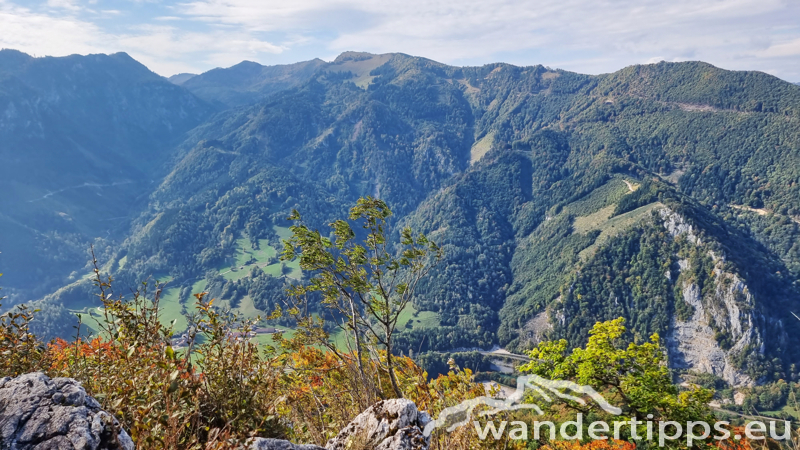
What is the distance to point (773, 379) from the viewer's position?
166 m

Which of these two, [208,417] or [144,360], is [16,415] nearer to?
[144,360]

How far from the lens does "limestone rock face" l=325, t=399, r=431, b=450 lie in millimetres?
7176

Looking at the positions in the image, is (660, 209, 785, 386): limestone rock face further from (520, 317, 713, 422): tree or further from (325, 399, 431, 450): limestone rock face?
(325, 399, 431, 450): limestone rock face

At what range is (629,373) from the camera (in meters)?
20.7

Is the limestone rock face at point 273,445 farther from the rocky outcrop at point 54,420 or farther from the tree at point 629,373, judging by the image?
the tree at point 629,373

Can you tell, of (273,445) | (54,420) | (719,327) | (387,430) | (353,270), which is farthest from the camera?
(719,327)

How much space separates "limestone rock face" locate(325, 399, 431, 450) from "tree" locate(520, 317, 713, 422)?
14453 millimetres

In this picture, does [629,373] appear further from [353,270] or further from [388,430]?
[388,430]

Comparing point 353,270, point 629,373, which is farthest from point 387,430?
point 629,373

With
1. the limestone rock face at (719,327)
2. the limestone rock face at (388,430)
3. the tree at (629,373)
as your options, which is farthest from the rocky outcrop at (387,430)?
the limestone rock face at (719,327)

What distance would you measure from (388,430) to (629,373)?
59.5 feet

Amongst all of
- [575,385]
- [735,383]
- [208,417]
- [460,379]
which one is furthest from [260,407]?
[735,383]

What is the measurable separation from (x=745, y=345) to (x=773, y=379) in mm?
14761

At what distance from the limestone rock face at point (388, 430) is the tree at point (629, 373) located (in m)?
14.5
